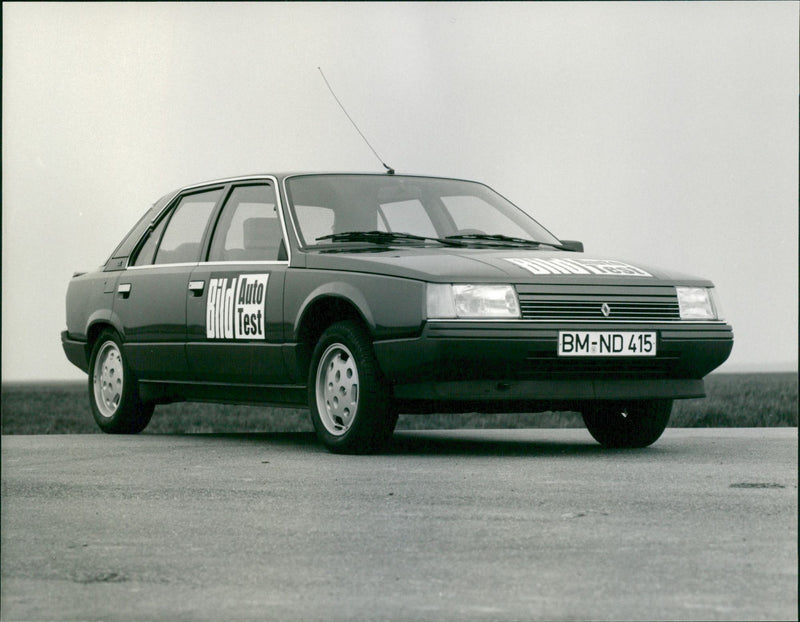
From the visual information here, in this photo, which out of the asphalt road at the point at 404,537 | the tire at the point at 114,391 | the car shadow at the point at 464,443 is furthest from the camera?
the tire at the point at 114,391

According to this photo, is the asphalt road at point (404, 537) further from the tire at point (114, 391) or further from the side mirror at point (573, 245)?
the tire at point (114, 391)

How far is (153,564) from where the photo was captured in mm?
4484

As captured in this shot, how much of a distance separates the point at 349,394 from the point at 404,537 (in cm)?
286

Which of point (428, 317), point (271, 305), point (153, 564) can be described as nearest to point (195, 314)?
point (271, 305)

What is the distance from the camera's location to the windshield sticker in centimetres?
766

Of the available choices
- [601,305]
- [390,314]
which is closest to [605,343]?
[601,305]

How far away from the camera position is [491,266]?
7590mm

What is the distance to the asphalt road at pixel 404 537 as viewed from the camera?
3.88 metres

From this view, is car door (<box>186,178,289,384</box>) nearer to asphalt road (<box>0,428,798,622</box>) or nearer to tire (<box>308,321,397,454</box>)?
tire (<box>308,321,397,454</box>)

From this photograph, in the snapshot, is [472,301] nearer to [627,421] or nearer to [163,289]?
[627,421]

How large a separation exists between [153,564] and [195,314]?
4772 mm

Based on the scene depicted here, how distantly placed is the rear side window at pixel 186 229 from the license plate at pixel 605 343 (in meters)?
2.96

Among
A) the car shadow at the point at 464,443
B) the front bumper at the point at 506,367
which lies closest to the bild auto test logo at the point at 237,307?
the car shadow at the point at 464,443

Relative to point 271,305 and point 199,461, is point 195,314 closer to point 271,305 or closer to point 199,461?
point 271,305
